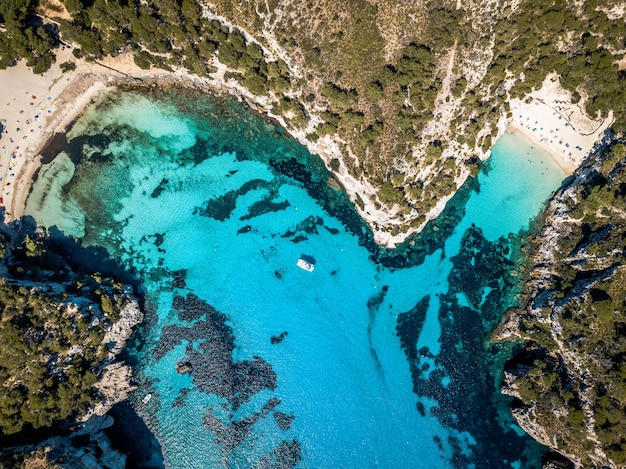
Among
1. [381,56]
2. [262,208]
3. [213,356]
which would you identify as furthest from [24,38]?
[213,356]

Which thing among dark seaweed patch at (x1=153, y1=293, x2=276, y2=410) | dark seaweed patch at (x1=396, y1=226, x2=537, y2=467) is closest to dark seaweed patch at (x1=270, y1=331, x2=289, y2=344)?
dark seaweed patch at (x1=153, y1=293, x2=276, y2=410)

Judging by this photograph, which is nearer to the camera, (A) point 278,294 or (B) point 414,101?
(B) point 414,101

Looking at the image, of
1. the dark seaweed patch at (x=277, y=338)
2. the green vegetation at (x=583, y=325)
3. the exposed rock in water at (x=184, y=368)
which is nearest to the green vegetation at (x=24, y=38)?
the exposed rock in water at (x=184, y=368)

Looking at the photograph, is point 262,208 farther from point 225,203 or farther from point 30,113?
point 30,113

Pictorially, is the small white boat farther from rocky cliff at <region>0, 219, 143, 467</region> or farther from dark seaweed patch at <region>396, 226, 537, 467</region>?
rocky cliff at <region>0, 219, 143, 467</region>

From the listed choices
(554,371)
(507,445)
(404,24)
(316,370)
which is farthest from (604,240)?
(316,370)

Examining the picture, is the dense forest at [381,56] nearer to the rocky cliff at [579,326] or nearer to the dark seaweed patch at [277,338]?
the rocky cliff at [579,326]
